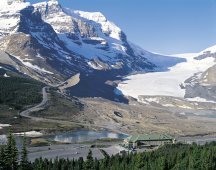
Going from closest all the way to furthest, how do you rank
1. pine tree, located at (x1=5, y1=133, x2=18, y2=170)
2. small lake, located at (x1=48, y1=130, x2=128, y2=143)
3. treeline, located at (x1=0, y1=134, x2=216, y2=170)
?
pine tree, located at (x1=5, y1=133, x2=18, y2=170)
treeline, located at (x1=0, y1=134, x2=216, y2=170)
small lake, located at (x1=48, y1=130, x2=128, y2=143)

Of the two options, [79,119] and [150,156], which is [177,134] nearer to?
[79,119]

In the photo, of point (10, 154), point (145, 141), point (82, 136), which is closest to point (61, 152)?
point (145, 141)

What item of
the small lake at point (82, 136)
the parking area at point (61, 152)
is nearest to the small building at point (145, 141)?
the parking area at point (61, 152)

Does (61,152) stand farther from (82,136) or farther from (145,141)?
(82,136)

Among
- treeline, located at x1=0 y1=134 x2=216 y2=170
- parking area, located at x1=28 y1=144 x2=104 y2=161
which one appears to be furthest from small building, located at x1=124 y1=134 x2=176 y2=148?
treeline, located at x1=0 y1=134 x2=216 y2=170

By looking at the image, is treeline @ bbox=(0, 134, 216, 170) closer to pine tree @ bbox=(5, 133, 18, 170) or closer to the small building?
pine tree @ bbox=(5, 133, 18, 170)

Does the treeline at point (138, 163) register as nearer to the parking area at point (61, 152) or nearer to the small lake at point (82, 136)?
the parking area at point (61, 152)

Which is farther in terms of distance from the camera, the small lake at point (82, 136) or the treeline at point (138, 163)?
the small lake at point (82, 136)

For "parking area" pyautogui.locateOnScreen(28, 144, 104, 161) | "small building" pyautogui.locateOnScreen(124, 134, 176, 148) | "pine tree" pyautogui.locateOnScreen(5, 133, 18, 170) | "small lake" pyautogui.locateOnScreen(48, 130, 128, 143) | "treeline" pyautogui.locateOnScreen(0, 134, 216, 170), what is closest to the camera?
"pine tree" pyautogui.locateOnScreen(5, 133, 18, 170)
